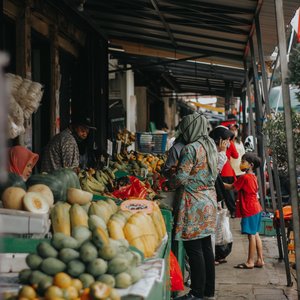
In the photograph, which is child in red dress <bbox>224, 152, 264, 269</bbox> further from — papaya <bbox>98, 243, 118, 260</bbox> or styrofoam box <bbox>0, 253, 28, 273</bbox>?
papaya <bbox>98, 243, 118, 260</bbox>

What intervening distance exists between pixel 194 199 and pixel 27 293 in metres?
3.47

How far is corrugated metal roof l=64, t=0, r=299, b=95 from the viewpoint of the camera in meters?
8.57

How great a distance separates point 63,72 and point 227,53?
2.93 metres


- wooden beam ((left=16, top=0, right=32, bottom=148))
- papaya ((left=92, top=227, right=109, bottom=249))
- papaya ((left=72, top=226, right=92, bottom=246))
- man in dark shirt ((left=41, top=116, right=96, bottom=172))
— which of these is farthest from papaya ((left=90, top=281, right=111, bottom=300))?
wooden beam ((left=16, top=0, right=32, bottom=148))

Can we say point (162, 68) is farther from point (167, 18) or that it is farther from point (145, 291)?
point (145, 291)

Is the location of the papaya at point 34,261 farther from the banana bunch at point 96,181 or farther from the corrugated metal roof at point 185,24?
the corrugated metal roof at point 185,24

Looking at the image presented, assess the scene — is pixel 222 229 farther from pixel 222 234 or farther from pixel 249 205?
pixel 249 205

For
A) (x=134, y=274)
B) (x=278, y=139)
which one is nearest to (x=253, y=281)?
(x=278, y=139)

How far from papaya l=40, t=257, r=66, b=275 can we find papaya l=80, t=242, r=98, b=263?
0.11 meters

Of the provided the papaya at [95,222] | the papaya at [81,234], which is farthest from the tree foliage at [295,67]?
the papaya at [81,234]

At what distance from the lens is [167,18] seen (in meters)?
9.92

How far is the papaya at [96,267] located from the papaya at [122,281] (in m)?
0.08

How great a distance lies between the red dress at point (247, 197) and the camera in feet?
29.5

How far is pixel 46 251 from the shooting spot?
366 cm
